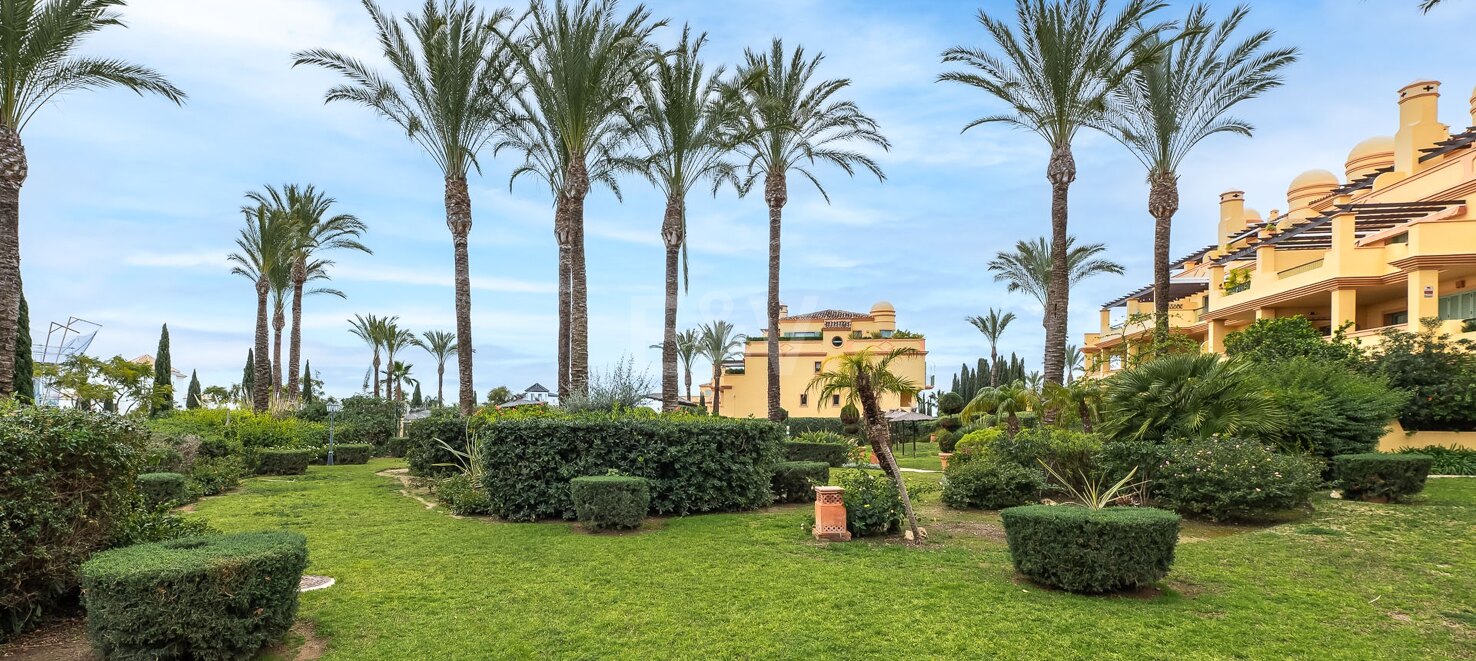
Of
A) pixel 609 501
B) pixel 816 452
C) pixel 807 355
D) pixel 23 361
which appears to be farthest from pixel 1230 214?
pixel 23 361

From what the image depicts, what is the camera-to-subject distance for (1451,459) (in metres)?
17.2

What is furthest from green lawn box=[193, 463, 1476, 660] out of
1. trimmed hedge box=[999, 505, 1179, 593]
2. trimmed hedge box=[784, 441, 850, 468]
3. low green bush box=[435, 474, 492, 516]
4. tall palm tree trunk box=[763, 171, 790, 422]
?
tall palm tree trunk box=[763, 171, 790, 422]

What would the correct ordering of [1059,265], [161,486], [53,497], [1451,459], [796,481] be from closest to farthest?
[53,497], [161,486], [796,481], [1451,459], [1059,265]

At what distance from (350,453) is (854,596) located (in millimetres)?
21842

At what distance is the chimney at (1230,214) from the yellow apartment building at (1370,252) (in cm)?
408

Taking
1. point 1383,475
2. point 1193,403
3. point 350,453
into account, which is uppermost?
point 1193,403

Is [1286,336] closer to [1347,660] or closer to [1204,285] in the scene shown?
[1204,285]

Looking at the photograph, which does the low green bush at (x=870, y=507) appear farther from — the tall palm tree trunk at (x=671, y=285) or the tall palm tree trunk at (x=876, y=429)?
the tall palm tree trunk at (x=671, y=285)

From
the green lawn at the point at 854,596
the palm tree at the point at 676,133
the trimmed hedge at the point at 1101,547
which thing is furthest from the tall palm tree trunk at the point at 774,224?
the trimmed hedge at the point at 1101,547

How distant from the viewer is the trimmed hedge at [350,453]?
24.0 meters

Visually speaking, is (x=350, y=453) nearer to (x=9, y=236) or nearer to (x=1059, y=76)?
(x=9, y=236)

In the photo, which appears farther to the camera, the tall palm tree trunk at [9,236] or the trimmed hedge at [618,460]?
the tall palm tree trunk at [9,236]

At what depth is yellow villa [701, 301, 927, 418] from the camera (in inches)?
1853

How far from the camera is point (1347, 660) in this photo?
5.35m
